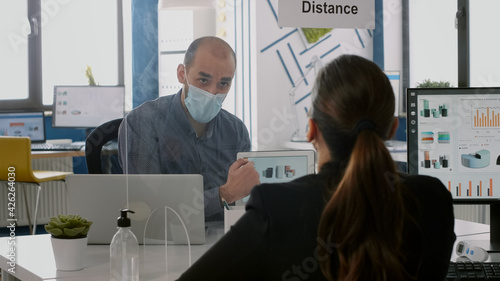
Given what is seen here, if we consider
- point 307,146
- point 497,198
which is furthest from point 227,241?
point 497,198

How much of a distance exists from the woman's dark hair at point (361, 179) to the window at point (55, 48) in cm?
465

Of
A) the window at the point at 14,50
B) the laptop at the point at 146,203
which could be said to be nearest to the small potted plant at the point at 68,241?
the laptop at the point at 146,203

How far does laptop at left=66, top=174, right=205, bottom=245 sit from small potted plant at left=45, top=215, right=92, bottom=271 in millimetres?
150

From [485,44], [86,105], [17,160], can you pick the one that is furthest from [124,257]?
[86,105]

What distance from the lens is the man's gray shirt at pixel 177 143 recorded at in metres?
2.13

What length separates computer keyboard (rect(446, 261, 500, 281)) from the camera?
1.46 m

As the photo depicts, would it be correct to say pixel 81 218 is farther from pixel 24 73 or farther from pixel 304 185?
pixel 24 73

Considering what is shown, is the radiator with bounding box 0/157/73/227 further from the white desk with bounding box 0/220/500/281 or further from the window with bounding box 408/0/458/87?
the white desk with bounding box 0/220/500/281

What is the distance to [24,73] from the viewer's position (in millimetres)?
5621

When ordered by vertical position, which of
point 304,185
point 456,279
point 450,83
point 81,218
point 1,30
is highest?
point 1,30

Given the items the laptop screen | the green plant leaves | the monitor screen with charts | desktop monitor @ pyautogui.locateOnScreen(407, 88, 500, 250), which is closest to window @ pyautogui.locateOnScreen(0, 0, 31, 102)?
the laptop screen

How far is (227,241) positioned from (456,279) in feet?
2.34

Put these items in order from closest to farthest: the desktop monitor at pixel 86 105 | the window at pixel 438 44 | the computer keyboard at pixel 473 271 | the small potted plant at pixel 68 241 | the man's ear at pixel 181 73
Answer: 1. the computer keyboard at pixel 473 271
2. the small potted plant at pixel 68 241
3. the man's ear at pixel 181 73
4. the window at pixel 438 44
5. the desktop monitor at pixel 86 105

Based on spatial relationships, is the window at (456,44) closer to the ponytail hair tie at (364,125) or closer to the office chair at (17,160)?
the ponytail hair tie at (364,125)
